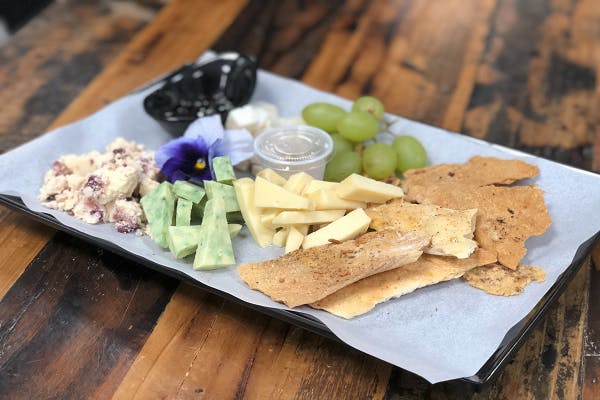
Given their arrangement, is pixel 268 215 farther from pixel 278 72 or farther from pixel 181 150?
pixel 278 72

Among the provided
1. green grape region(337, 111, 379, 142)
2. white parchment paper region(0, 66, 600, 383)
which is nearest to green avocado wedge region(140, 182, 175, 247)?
white parchment paper region(0, 66, 600, 383)

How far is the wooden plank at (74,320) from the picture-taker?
1.31 m

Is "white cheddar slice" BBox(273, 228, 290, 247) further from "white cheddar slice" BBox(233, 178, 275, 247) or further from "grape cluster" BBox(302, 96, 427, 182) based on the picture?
"grape cluster" BBox(302, 96, 427, 182)

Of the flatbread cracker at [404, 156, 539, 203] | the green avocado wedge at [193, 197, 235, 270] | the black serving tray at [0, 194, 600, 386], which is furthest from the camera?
the flatbread cracker at [404, 156, 539, 203]

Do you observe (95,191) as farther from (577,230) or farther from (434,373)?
(577,230)

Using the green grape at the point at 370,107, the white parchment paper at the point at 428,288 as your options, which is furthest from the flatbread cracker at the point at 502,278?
the green grape at the point at 370,107

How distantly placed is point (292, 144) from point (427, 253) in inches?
21.8

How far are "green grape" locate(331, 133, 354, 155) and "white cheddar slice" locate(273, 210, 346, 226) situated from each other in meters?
0.32

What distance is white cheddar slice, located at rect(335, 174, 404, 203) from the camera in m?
1.58

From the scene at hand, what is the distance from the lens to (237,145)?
189 centimetres

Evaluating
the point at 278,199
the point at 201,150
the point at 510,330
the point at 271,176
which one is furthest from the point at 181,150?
the point at 510,330

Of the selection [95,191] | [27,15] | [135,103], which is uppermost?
[95,191]

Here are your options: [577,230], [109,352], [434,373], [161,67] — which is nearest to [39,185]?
[109,352]

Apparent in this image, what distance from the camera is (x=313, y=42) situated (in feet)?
8.67
